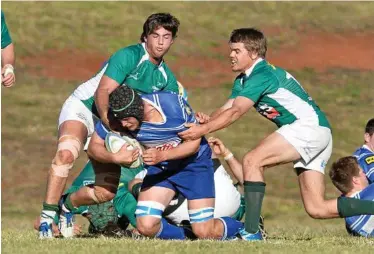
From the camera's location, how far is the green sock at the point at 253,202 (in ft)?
38.8

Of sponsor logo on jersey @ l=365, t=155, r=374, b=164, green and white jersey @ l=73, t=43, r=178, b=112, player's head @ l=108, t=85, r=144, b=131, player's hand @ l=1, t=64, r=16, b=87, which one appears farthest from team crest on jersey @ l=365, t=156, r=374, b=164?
player's hand @ l=1, t=64, r=16, b=87

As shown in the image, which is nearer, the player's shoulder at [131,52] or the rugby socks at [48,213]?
the rugby socks at [48,213]

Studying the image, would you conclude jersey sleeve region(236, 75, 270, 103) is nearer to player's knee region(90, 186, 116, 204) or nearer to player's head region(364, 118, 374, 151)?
player's knee region(90, 186, 116, 204)

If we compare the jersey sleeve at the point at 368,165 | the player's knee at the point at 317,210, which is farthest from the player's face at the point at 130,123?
the jersey sleeve at the point at 368,165

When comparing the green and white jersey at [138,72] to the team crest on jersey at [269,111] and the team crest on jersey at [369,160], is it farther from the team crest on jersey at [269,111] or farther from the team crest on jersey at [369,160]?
the team crest on jersey at [369,160]

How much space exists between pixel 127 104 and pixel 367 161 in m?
3.08

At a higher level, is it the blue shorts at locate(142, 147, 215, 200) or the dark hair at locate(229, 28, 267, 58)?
the dark hair at locate(229, 28, 267, 58)

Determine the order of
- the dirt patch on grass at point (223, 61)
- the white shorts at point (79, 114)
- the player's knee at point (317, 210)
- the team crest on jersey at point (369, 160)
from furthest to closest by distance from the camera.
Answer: the dirt patch on grass at point (223, 61) → the team crest on jersey at point (369, 160) → the white shorts at point (79, 114) → the player's knee at point (317, 210)

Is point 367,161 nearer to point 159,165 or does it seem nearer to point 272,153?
point 272,153

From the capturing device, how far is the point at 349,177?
1282cm

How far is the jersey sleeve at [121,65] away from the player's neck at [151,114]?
31.1 inches

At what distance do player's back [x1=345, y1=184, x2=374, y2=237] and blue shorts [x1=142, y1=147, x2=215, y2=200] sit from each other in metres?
1.53

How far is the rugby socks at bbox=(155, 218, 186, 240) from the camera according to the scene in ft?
39.6

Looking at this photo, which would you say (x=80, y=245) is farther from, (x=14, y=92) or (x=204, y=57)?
(x=204, y=57)
